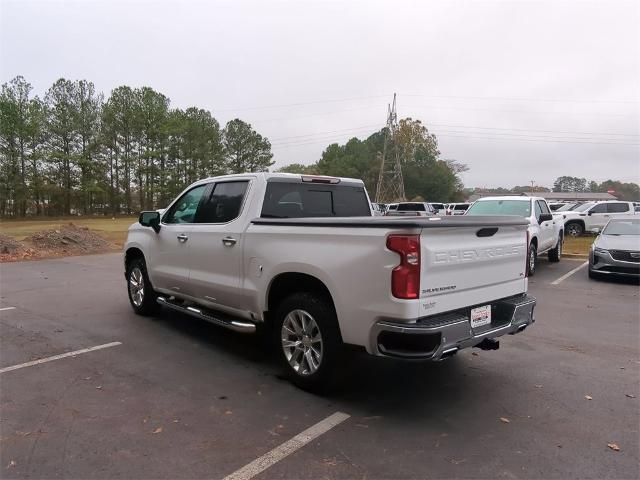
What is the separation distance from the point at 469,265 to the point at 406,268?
73 centimetres

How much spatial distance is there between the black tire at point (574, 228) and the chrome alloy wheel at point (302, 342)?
67.4 feet

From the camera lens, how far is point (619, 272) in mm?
9750

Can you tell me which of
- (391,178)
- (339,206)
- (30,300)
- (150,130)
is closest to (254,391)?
(339,206)

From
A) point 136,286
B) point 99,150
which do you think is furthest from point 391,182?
point 136,286

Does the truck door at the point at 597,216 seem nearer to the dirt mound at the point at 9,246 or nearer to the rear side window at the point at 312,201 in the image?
the rear side window at the point at 312,201

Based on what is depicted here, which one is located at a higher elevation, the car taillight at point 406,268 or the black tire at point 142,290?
the car taillight at point 406,268

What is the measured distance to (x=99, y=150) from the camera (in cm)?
5850

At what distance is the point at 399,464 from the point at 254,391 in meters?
1.58

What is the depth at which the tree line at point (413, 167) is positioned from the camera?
84.2 metres

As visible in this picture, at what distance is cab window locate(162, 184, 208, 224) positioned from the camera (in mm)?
5699

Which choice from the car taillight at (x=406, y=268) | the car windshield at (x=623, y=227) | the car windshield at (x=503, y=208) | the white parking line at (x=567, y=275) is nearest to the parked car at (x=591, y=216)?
the white parking line at (x=567, y=275)

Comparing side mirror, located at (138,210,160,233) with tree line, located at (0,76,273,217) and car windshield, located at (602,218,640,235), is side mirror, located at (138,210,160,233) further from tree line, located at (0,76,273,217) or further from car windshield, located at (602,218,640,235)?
tree line, located at (0,76,273,217)

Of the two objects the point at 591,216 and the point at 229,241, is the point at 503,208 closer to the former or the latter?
the point at 229,241

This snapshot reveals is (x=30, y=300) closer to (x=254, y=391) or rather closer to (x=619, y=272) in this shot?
(x=254, y=391)
